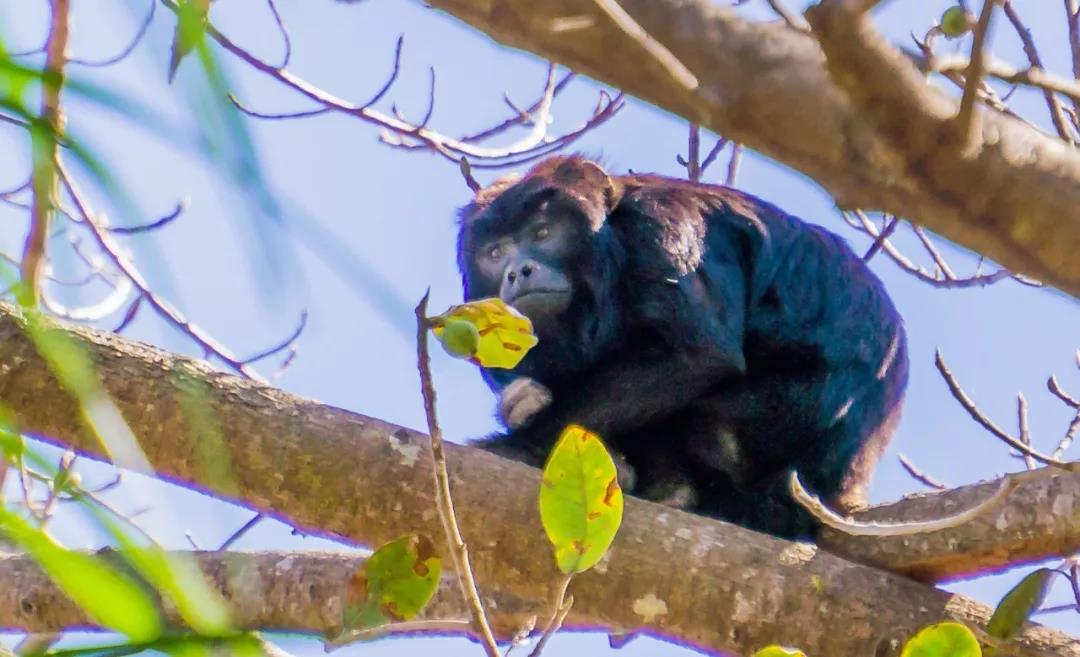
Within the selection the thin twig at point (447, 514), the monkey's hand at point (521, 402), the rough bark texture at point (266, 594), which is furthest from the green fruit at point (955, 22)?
the monkey's hand at point (521, 402)

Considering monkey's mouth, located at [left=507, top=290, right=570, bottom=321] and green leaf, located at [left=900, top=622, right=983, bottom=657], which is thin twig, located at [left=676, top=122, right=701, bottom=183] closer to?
monkey's mouth, located at [left=507, top=290, right=570, bottom=321]

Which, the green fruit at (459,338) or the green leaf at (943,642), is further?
the green leaf at (943,642)

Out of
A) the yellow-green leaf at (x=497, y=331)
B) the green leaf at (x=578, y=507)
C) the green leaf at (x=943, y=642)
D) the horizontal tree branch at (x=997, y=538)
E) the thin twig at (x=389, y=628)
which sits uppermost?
the yellow-green leaf at (x=497, y=331)

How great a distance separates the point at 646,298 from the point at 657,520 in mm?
1656

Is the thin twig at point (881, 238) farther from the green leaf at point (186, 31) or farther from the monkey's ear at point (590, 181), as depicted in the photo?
the green leaf at point (186, 31)

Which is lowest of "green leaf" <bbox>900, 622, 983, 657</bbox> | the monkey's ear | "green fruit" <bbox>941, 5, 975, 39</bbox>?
"green leaf" <bbox>900, 622, 983, 657</bbox>

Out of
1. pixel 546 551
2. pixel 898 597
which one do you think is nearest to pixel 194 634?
pixel 546 551

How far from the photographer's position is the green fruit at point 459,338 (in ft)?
5.71

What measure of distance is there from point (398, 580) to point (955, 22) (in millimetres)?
1345

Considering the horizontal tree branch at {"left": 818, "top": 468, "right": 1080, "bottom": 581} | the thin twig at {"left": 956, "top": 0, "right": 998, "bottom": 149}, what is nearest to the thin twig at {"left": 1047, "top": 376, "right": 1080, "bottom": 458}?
the horizontal tree branch at {"left": 818, "top": 468, "right": 1080, "bottom": 581}

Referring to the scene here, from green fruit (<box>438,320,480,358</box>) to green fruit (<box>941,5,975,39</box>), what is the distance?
2.55 ft

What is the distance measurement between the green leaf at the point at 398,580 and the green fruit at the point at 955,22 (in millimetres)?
1256

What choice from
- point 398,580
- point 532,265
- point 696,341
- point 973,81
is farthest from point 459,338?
point 532,265

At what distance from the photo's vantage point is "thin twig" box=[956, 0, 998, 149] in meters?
0.93
